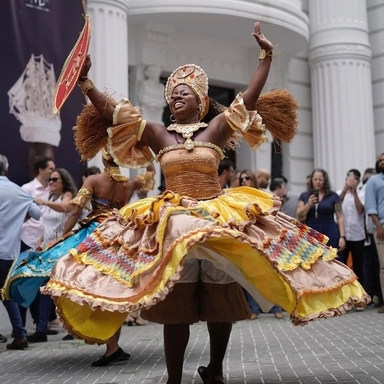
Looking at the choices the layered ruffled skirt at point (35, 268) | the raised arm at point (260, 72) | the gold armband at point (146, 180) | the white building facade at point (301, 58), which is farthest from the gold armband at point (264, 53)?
the white building facade at point (301, 58)

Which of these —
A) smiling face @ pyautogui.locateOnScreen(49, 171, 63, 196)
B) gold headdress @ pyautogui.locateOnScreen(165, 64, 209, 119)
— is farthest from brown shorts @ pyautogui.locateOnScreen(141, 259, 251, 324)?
smiling face @ pyautogui.locateOnScreen(49, 171, 63, 196)

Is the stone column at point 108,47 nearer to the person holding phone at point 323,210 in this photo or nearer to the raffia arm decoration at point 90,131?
the person holding phone at point 323,210

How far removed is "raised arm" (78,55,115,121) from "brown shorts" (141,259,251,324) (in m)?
1.15

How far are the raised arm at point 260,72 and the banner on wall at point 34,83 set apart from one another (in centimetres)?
447

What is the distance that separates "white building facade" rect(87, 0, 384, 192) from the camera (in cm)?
1188

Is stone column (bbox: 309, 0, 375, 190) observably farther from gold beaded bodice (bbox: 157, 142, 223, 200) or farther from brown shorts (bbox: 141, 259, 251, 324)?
brown shorts (bbox: 141, 259, 251, 324)

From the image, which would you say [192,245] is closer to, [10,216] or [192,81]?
[192,81]

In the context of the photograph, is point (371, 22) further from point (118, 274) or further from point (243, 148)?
point (118, 274)

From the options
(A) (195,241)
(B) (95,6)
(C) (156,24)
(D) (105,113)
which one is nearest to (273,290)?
(A) (195,241)

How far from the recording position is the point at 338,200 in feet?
→ 32.8

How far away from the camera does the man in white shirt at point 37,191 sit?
338 inches

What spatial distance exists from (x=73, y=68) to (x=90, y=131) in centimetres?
44

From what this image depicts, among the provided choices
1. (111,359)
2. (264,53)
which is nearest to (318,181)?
(111,359)

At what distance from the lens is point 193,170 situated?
4625mm
